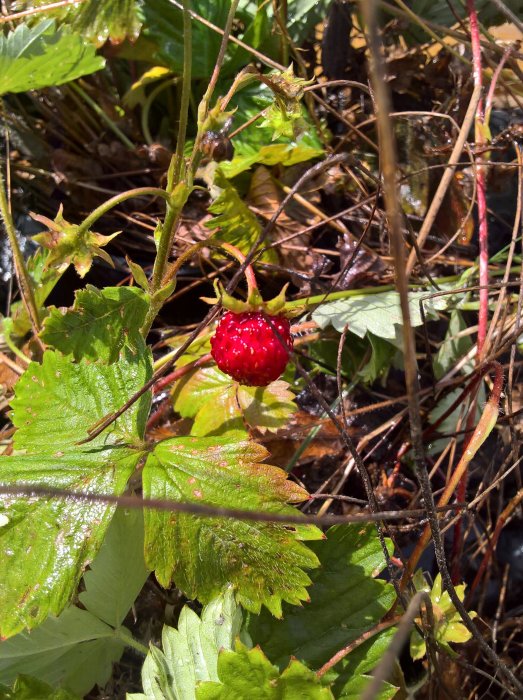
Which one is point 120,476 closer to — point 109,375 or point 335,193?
point 109,375

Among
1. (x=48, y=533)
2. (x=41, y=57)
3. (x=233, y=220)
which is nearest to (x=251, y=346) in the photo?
(x=48, y=533)

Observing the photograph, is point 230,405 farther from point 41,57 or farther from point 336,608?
point 41,57

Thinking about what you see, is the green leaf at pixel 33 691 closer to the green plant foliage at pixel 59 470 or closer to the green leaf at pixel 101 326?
the green plant foliage at pixel 59 470

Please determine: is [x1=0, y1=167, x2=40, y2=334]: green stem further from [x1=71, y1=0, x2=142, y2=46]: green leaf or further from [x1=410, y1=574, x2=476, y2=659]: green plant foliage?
[x1=410, y1=574, x2=476, y2=659]: green plant foliage

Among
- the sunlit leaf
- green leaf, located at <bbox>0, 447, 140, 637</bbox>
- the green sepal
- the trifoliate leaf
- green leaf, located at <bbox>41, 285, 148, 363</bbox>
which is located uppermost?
the trifoliate leaf

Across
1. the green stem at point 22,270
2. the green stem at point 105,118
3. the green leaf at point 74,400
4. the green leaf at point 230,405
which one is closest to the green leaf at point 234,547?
the green leaf at point 74,400

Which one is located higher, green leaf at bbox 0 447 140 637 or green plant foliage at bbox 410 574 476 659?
green leaf at bbox 0 447 140 637

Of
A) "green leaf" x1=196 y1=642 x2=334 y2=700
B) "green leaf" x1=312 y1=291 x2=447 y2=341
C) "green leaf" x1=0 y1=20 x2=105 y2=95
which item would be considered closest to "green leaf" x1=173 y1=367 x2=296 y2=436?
"green leaf" x1=312 y1=291 x2=447 y2=341
